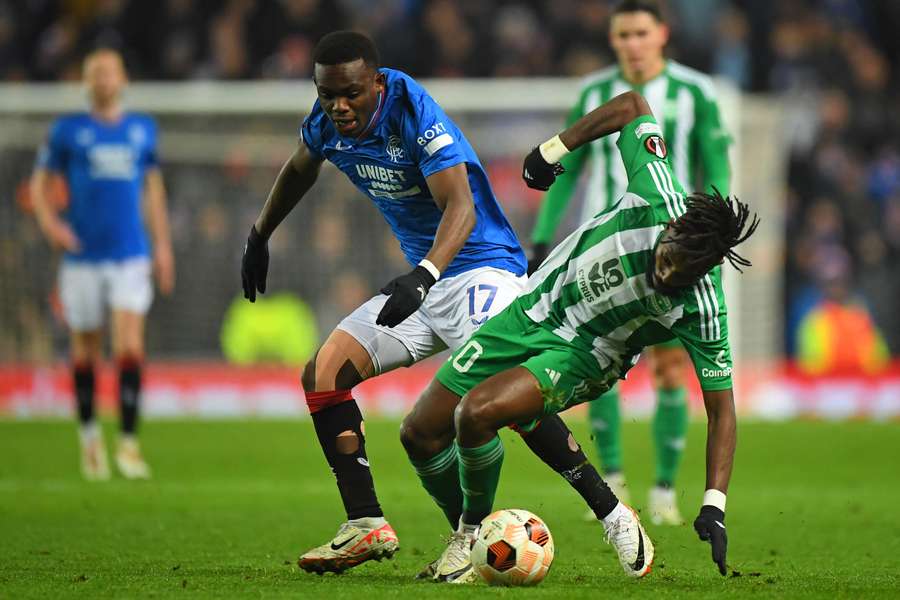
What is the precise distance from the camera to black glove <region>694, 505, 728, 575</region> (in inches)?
195

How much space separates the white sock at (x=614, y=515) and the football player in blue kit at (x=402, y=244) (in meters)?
0.09

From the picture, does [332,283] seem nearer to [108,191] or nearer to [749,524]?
[108,191]

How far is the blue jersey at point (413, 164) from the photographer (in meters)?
5.70

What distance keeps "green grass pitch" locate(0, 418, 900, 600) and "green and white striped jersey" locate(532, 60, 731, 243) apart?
5.43 ft

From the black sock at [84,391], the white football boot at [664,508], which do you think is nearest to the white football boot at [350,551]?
the white football boot at [664,508]

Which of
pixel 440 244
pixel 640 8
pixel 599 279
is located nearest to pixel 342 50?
pixel 440 244

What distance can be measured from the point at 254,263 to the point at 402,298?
4.10 feet

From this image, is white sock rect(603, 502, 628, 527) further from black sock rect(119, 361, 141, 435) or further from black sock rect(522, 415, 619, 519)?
black sock rect(119, 361, 141, 435)

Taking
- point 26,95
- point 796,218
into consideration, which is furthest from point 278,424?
point 796,218

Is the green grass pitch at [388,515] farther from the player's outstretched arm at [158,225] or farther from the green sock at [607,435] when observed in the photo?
the player's outstretched arm at [158,225]

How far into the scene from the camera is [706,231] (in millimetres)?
5156

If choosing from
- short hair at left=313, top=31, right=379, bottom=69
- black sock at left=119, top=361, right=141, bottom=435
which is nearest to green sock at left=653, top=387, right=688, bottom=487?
short hair at left=313, top=31, right=379, bottom=69

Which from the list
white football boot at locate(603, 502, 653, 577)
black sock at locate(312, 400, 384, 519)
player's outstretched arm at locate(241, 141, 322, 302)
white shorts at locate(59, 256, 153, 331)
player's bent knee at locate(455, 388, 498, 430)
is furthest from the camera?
white shorts at locate(59, 256, 153, 331)

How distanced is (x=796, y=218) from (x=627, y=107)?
1237 cm
